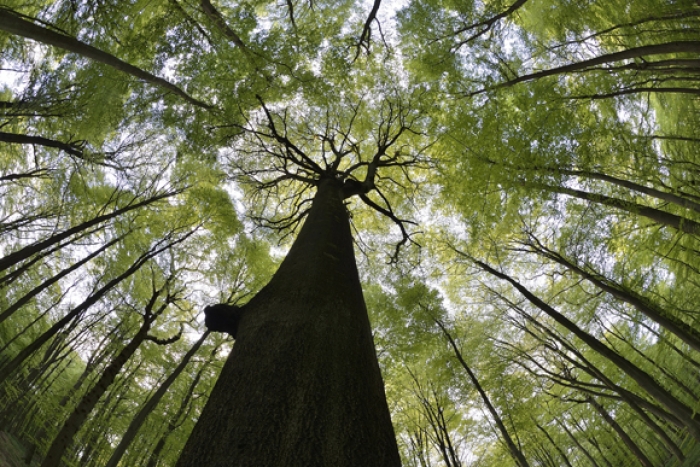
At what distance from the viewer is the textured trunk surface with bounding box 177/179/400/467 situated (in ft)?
4.48

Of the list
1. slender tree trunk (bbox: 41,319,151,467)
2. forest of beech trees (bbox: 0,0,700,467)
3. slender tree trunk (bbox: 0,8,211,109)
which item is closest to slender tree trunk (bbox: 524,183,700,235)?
forest of beech trees (bbox: 0,0,700,467)

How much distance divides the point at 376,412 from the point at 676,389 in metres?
9.06

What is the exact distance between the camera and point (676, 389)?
25.1 ft

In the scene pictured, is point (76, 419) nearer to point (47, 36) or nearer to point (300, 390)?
point (47, 36)

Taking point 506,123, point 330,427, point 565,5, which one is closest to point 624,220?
point 506,123

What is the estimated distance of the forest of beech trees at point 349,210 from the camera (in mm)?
2152

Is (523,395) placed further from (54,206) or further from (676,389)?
(54,206)

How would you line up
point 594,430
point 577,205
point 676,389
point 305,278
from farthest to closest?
point 594,430 → point 676,389 → point 577,205 → point 305,278

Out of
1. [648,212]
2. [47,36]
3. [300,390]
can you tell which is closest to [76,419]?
[47,36]

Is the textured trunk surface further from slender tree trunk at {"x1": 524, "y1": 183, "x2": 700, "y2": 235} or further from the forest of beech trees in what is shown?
slender tree trunk at {"x1": 524, "y1": 183, "x2": 700, "y2": 235}

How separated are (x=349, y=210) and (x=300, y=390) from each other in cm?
532

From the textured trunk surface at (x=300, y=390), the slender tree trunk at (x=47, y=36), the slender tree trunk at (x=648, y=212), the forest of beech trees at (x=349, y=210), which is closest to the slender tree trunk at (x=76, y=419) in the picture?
the forest of beech trees at (x=349, y=210)

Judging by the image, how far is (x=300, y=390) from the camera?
1.59 m

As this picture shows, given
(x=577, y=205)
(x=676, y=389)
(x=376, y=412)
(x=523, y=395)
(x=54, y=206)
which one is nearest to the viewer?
(x=376, y=412)
